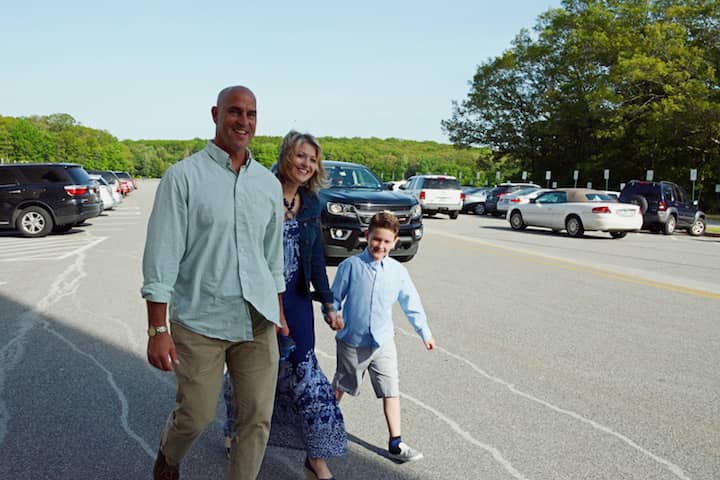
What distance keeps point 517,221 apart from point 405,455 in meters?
19.9

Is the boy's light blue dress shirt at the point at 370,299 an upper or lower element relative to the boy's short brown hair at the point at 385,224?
lower

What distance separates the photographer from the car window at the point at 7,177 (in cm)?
1584

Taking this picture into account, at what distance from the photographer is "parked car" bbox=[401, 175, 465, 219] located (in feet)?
87.7

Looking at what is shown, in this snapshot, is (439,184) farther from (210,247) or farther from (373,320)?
(210,247)

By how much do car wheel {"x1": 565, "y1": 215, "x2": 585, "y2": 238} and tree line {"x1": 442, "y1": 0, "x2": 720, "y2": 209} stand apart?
18327 mm

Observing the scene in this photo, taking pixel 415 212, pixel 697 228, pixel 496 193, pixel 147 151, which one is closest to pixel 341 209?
pixel 415 212

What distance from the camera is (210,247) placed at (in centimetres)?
251

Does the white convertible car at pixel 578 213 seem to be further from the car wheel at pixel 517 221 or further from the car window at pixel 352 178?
the car window at pixel 352 178

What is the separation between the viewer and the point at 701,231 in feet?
77.3

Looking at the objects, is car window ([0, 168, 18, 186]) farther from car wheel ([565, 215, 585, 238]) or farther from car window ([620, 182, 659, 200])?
car window ([620, 182, 659, 200])

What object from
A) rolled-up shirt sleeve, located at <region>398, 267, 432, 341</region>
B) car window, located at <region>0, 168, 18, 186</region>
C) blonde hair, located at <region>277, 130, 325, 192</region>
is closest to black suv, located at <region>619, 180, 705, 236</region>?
car window, located at <region>0, 168, 18, 186</region>

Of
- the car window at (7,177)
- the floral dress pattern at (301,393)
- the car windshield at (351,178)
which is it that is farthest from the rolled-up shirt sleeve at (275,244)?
the car window at (7,177)

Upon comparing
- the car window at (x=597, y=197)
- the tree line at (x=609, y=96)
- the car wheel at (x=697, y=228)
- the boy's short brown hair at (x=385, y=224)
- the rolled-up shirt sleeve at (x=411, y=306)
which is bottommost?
the car wheel at (x=697, y=228)

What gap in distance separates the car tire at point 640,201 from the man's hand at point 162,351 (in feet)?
74.3
